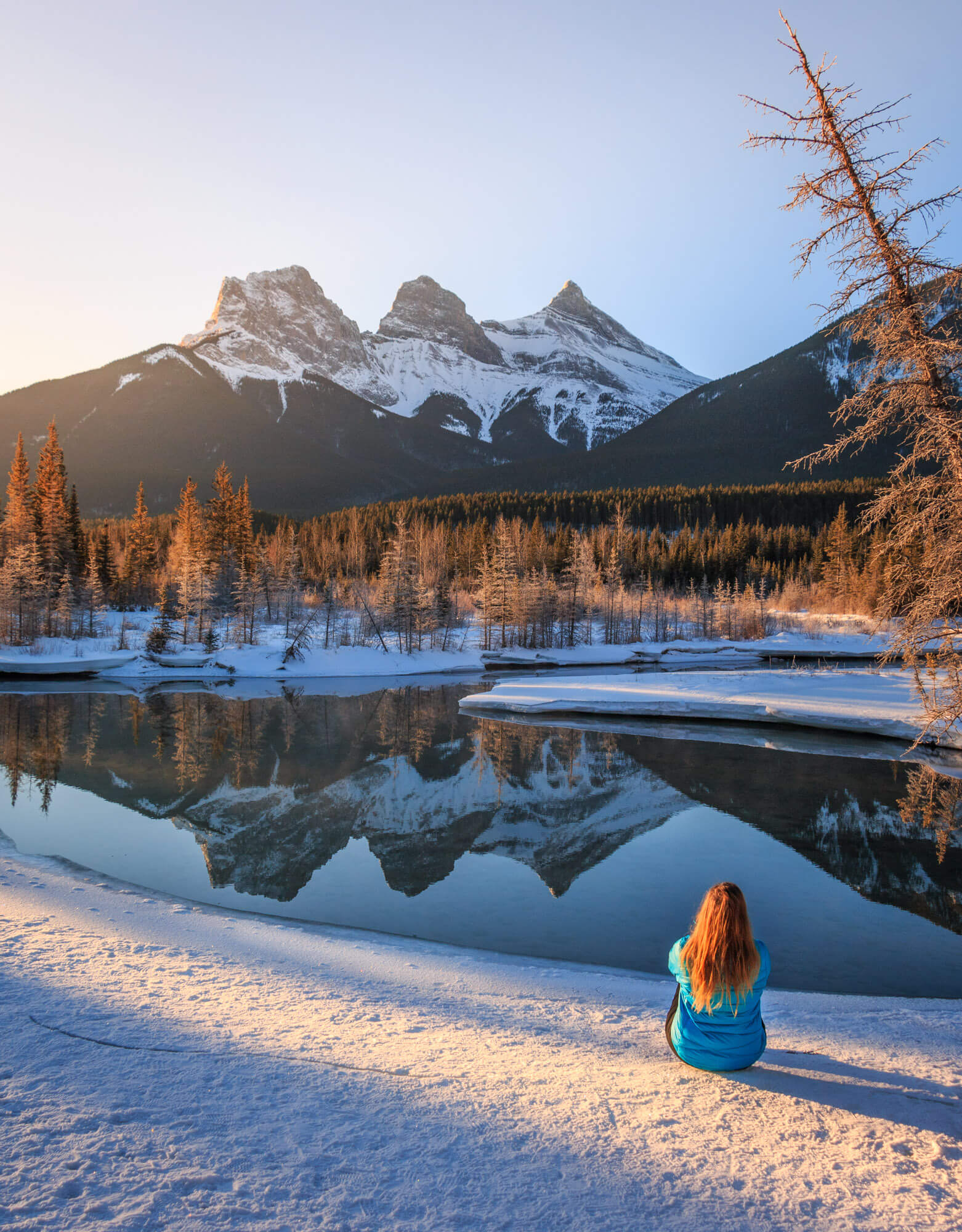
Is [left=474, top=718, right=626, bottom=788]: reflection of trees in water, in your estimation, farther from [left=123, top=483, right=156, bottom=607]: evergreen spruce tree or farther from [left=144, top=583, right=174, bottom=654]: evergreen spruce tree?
[left=123, top=483, right=156, bottom=607]: evergreen spruce tree

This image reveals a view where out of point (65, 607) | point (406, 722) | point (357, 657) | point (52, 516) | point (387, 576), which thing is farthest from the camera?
point (387, 576)

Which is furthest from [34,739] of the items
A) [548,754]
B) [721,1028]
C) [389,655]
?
[389,655]

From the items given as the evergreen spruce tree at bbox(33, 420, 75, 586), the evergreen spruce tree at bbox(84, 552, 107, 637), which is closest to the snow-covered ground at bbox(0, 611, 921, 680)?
the evergreen spruce tree at bbox(84, 552, 107, 637)

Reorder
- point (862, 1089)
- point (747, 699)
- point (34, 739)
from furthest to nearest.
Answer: point (747, 699) → point (34, 739) → point (862, 1089)

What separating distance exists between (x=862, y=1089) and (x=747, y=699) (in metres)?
22.4

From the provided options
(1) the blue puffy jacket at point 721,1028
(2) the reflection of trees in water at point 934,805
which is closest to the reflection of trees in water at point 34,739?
(1) the blue puffy jacket at point 721,1028

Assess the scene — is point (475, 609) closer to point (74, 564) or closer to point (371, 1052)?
point (74, 564)

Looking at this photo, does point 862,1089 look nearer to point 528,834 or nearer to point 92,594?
point 528,834

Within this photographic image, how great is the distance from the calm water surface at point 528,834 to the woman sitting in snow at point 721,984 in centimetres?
336

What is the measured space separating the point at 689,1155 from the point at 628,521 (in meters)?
134

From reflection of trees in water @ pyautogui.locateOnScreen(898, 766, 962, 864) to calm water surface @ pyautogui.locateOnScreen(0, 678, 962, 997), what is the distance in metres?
0.17

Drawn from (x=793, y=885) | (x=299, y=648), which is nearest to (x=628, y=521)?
(x=299, y=648)

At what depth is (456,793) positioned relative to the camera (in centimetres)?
1556

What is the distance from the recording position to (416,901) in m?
9.45
